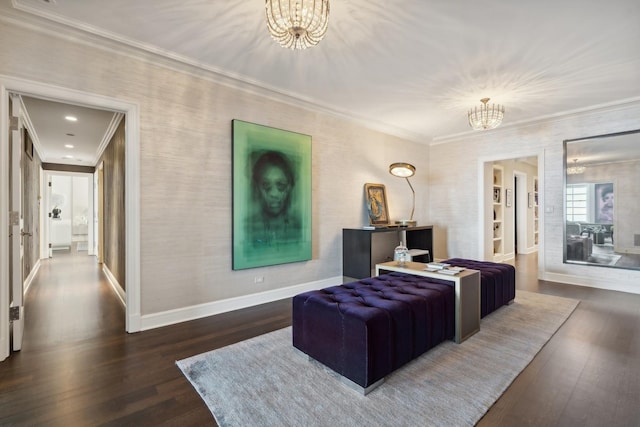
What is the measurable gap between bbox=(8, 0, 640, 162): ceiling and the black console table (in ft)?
6.54

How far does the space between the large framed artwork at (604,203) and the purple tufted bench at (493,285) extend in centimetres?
224

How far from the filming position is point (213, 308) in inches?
135

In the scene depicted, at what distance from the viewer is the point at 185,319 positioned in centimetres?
323

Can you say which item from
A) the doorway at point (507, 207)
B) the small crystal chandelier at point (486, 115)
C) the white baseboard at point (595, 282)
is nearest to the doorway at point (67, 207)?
the small crystal chandelier at point (486, 115)

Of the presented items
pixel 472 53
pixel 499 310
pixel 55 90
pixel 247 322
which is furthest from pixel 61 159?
pixel 499 310

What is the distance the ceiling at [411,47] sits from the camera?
7.83ft

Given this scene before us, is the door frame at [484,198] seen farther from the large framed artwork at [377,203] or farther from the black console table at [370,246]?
the large framed artwork at [377,203]

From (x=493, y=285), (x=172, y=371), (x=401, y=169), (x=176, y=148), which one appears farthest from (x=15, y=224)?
(x=401, y=169)

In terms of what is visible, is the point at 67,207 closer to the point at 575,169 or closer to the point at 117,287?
the point at 117,287

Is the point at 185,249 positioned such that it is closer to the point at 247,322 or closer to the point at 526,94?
the point at 247,322

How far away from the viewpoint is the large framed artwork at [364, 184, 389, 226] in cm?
520

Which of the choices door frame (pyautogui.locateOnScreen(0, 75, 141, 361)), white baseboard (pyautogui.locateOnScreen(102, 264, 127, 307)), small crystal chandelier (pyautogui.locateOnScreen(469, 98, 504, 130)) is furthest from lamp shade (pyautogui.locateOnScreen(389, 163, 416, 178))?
white baseboard (pyautogui.locateOnScreen(102, 264, 127, 307))

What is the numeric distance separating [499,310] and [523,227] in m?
6.02

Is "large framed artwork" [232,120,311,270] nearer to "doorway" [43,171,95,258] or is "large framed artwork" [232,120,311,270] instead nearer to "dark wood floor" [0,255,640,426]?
"dark wood floor" [0,255,640,426]
